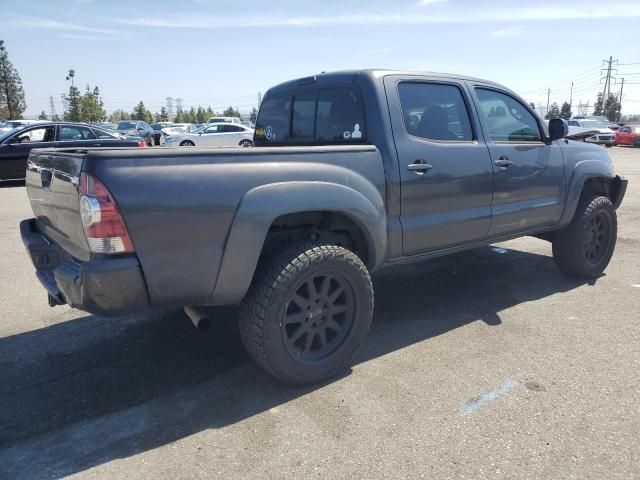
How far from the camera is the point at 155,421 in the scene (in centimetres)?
271

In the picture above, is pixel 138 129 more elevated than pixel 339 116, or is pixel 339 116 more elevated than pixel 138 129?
pixel 339 116

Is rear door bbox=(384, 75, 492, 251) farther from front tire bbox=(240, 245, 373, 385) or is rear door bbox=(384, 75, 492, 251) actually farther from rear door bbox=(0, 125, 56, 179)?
rear door bbox=(0, 125, 56, 179)

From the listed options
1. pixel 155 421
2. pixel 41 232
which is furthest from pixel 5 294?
pixel 155 421

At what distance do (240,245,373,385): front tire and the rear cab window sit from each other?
0.99 metres

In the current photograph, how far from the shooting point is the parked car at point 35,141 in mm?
11789

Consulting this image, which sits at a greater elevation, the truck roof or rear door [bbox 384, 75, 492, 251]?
the truck roof

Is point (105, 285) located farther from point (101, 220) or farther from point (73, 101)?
point (73, 101)

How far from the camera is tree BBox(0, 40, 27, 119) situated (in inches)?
1871

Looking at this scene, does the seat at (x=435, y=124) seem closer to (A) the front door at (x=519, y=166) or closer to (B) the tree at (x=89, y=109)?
(A) the front door at (x=519, y=166)

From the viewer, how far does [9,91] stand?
4838 centimetres

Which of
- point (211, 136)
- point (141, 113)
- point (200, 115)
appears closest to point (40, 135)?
point (211, 136)

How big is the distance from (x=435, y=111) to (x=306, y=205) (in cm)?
152

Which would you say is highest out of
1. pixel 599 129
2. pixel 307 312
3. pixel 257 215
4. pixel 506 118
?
pixel 506 118

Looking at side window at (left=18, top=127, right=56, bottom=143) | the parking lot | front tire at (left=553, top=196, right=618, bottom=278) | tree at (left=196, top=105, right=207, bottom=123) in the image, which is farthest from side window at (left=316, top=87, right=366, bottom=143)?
tree at (left=196, top=105, right=207, bottom=123)
